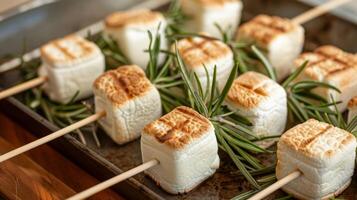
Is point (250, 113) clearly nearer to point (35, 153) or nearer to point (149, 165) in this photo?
point (149, 165)

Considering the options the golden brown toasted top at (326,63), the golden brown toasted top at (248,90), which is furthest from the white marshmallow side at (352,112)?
the golden brown toasted top at (248,90)

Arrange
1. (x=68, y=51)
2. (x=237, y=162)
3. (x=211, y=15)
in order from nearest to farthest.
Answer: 1. (x=237, y=162)
2. (x=68, y=51)
3. (x=211, y=15)

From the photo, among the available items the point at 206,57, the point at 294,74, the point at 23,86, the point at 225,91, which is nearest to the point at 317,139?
the point at 225,91

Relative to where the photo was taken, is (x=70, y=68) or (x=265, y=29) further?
(x=265, y=29)

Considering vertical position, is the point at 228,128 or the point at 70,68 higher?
the point at 70,68

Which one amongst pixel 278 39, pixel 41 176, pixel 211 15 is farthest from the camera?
pixel 211 15

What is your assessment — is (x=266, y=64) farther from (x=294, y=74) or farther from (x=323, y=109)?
(x=323, y=109)

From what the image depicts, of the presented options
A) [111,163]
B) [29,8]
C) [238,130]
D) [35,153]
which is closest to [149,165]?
[111,163]
